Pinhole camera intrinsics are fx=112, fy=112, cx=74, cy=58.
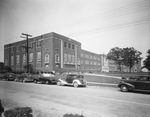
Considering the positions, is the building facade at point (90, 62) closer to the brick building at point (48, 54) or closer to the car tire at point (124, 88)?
the brick building at point (48, 54)

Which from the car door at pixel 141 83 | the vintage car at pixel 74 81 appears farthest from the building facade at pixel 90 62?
the car door at pixel 141 83

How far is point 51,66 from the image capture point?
137 feet

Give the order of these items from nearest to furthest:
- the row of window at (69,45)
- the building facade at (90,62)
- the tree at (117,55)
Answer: the row of window at (69,45) < the tree at (117,55) < the building facade at (90,62)

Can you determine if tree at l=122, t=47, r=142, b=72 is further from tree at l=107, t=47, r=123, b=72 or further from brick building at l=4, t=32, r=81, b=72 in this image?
brick building at l=4, t=32, r=81, b=72

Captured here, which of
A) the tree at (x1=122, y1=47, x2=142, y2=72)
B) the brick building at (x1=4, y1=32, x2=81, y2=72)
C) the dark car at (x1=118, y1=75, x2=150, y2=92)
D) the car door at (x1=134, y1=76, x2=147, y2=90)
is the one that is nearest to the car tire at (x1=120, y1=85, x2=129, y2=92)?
the dark car at (x1=118, y1=75, x2=150, y2=92)

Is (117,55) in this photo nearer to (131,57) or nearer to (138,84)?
(131,57)

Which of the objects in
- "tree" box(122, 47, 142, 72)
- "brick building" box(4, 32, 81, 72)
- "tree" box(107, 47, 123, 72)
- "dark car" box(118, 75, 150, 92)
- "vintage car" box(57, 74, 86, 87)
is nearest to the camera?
"dark car" box(118, 75, 150, 92)

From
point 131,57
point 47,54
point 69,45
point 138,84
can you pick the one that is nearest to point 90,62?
point 131,57

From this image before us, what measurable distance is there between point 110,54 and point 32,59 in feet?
148

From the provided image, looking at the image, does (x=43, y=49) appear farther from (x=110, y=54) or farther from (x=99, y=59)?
(x=99, y=59)

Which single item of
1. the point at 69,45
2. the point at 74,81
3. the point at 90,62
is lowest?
Answer: the point at 74,81

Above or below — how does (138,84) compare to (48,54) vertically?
below

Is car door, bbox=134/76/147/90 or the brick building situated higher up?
the brick building

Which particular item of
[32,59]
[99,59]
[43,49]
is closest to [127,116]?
[43,49]
